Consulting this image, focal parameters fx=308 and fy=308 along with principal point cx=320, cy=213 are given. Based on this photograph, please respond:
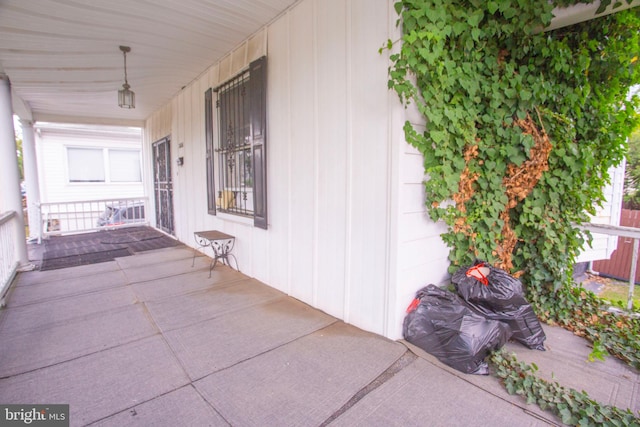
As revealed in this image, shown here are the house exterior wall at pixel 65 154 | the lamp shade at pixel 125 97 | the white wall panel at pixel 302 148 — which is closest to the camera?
the white wall panel at pixel 302 148

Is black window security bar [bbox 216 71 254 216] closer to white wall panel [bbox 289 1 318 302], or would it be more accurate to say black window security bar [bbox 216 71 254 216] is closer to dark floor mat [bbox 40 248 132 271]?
white wall panel [bbox 289 1 318 302]

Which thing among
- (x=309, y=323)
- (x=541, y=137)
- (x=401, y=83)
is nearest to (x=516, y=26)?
(x=541, y=137)

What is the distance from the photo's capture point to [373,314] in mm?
2359

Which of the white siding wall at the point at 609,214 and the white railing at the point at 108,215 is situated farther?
the white railing at the point at 108,215

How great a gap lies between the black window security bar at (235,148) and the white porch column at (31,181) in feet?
15.4

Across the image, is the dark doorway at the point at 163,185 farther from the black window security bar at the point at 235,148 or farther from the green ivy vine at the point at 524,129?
the green ivy vine at the point at 524,129

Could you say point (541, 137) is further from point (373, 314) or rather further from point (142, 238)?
point (142, 238)

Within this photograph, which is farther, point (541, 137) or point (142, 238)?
point (142, 238)

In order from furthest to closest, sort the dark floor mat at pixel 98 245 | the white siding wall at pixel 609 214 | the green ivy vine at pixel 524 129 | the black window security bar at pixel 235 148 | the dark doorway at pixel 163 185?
the dark doorway at pixel 163 185
the dark floor mat at pixel 98 245
the white siding wall at pixel 609 214
the black window security bar at pixel 235 148
the green ivy vine at pixel 524 129

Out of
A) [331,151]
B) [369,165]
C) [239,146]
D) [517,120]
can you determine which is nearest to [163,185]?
[239,146]

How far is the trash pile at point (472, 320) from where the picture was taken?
6.35 ft

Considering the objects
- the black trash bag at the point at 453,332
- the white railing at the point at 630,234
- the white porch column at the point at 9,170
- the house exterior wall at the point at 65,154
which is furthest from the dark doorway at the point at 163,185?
the white railing at the point at 630,234

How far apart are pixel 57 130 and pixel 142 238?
5.51 meters

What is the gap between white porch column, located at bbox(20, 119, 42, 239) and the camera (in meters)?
6.21
